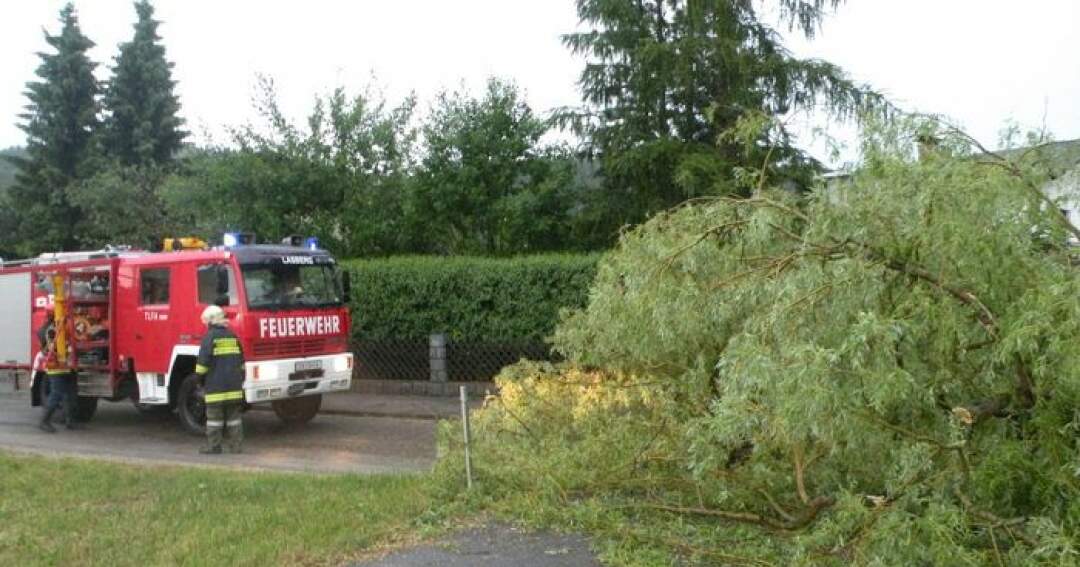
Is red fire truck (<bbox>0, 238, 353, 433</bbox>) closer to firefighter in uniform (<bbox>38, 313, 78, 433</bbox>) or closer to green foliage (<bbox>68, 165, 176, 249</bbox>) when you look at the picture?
firefighter in uniform (<bbox>38, 313, 78, 433</bbox>)

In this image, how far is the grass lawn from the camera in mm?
5789

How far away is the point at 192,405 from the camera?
38.0 ft

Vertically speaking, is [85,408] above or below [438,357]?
below

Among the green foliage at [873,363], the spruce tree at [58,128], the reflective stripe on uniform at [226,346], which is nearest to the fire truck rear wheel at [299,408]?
the reflective stripe on uniform at [226,346]

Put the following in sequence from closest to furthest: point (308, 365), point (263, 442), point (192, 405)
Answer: point (263, 442) → point (308, 365) → point (192, 405)

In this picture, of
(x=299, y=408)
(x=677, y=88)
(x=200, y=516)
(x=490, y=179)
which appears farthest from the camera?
(x=490, y=179)

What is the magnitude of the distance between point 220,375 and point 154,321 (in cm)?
222

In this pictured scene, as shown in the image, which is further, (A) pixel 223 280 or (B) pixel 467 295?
(B) pixel 467 295

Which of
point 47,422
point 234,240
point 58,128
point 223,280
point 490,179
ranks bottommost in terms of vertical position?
point 47,422

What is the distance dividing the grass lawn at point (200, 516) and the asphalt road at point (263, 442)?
3.91 ft

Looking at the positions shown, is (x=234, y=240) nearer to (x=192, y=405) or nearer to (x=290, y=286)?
(x=290, y=286)

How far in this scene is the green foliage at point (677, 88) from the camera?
14.0 meters

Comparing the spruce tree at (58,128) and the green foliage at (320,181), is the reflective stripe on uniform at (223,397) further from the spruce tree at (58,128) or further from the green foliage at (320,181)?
the spruce tree at (58,128)

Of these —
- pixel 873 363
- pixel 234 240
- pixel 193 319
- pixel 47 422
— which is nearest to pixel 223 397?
pixel 193 319
